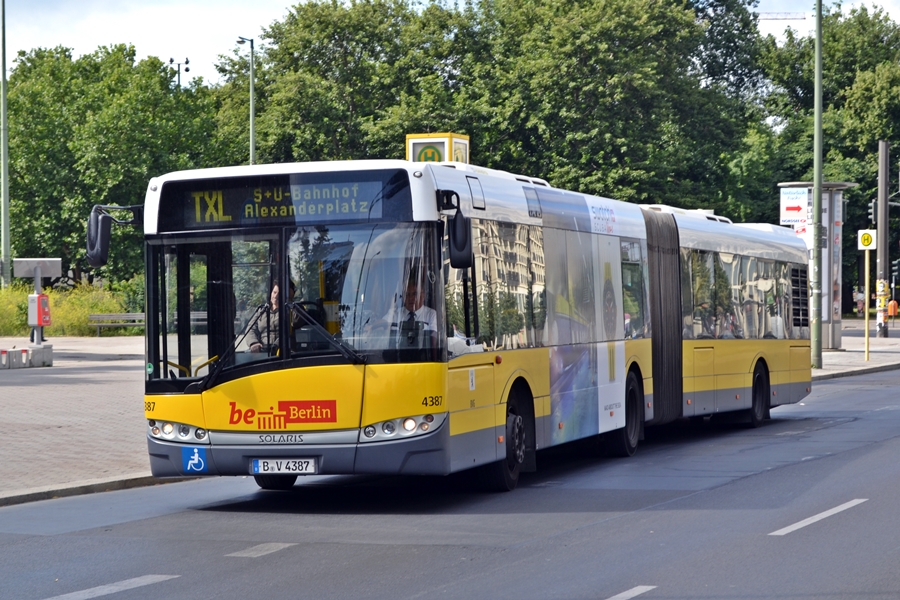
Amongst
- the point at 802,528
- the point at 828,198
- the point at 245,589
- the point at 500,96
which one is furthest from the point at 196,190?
the point at 500,96

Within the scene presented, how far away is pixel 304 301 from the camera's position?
10.4 m

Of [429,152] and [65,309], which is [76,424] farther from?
[65,309]

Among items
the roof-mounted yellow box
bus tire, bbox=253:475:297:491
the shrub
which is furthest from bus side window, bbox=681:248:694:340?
the shrub

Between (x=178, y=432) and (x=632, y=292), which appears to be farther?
(x=632, y=292)

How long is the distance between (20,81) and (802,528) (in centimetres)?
6762

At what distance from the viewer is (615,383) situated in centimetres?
1462

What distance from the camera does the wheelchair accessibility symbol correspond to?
10664 millimetres

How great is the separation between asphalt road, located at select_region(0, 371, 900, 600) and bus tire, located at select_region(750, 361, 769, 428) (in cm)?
459

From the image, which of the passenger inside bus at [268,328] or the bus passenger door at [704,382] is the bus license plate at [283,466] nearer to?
the passenger inside bus at [268,328]

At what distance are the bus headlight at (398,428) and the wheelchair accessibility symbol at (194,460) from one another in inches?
51.1

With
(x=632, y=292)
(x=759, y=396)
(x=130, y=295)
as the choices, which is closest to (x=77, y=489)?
(x=632, y=292)

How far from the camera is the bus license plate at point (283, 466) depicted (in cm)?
1044

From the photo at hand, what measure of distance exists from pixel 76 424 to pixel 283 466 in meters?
7.74

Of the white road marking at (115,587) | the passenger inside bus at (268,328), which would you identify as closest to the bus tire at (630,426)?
the passenger inside bus at (268,328)
